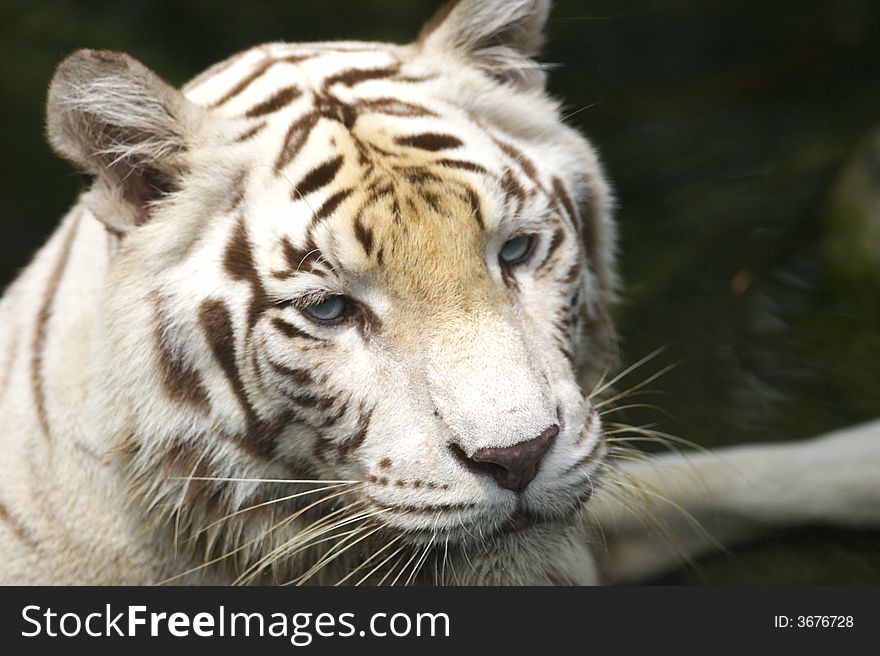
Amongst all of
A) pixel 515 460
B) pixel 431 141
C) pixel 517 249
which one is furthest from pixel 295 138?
pixel 515 460

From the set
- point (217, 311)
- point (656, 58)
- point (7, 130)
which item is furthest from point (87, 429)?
point (656, 58)

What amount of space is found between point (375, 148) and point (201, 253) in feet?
0.98

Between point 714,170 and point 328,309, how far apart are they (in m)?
2.95

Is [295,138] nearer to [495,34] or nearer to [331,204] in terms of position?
[331,204]

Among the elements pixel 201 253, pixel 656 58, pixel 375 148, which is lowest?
pixel 656 58

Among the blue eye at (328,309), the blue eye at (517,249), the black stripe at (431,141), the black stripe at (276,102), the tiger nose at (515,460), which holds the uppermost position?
the black stripe at (276,102)

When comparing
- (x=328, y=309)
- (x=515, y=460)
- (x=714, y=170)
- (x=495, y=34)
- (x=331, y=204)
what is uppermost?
(x=495, y=34)

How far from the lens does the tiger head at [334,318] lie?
151 cm

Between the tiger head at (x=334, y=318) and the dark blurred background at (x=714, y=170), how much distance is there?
1.15m

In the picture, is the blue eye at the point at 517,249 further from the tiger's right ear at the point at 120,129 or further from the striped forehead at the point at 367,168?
the tiger's right ear at the point at 120,129

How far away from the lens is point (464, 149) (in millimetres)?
1689

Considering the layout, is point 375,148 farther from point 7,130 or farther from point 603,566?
point 7,130

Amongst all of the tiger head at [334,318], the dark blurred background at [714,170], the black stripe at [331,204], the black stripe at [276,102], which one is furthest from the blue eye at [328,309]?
the dark blurred background at [714,170]

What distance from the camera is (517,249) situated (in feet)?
5.47
